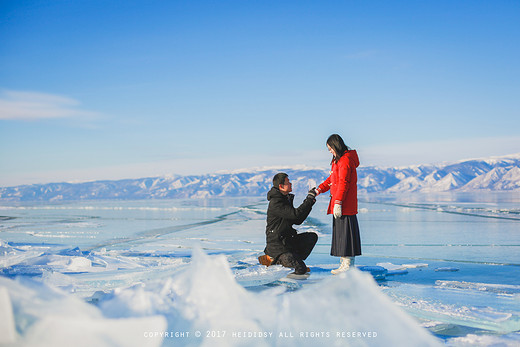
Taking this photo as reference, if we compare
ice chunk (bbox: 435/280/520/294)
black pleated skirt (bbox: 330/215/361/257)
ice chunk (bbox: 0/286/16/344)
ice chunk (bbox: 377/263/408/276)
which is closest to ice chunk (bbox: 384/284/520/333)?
ice chunk (bbox: 435/280/520/294)

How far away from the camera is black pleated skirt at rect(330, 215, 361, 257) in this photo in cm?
472

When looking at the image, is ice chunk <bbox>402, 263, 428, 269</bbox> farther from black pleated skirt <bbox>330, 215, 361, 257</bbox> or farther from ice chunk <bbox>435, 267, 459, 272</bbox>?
black pleated skirt <bbox>330, 215, 361, 257</bbox>

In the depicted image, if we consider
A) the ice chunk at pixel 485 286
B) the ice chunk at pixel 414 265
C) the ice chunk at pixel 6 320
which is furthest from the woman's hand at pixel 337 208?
the ice chunk at pixel 6 320

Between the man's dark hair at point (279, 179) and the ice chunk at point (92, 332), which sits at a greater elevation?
the man's dark hair at point (279, 179)

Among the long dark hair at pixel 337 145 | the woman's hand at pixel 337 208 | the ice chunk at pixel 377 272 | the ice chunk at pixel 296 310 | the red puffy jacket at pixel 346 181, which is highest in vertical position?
the long dark hair at pixel 337 145

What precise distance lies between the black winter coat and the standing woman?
31cm

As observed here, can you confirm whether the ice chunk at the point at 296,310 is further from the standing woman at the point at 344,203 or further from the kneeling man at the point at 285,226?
the standing woman at the point at 344,203

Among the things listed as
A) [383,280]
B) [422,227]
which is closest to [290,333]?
[383,280]

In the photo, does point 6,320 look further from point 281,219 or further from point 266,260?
point 266,260

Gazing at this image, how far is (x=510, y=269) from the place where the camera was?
5477 mm

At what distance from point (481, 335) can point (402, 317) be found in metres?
1.03

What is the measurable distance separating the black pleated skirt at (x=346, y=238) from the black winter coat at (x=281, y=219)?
405 mm

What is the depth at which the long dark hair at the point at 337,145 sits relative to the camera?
4762 mm

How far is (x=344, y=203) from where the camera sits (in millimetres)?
4754
